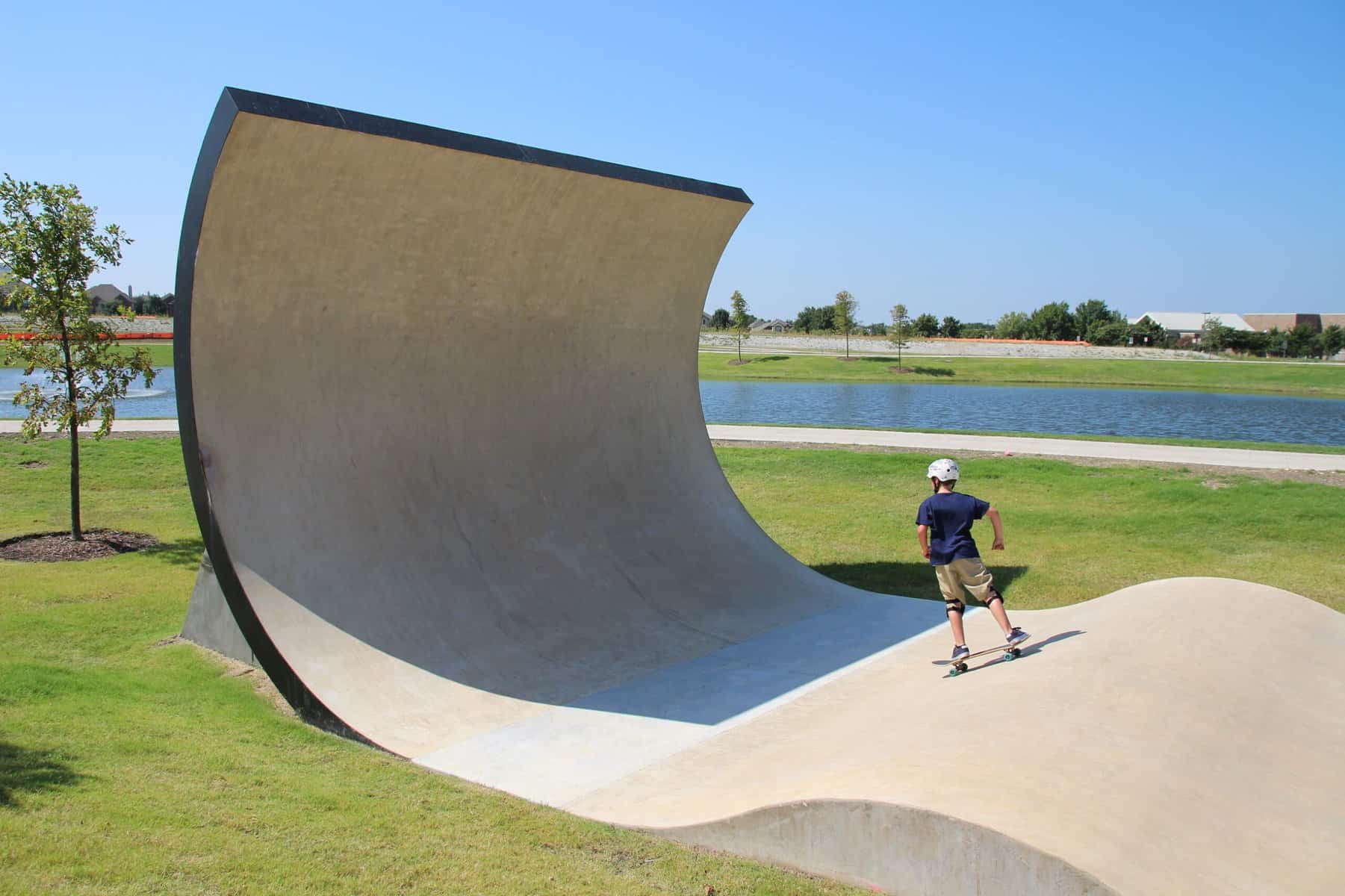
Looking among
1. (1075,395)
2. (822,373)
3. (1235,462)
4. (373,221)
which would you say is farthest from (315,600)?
(822,373)

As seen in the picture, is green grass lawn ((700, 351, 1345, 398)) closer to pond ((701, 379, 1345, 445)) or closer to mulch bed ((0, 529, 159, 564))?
pond ((701, 379, 1345, 445))

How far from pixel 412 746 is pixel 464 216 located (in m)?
3.57

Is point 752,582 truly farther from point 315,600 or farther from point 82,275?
point 82,275

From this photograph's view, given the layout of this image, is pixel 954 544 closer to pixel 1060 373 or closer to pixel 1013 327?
→ pixel 1060 373

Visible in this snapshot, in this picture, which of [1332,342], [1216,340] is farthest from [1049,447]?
[1332,342]

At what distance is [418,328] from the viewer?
23.4ft

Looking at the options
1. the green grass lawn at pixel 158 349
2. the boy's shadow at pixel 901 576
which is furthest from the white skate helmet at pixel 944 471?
the green grass lawn at pixel 158 349

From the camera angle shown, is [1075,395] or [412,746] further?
[1075,395]

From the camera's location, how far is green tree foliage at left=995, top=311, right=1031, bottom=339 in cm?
10144

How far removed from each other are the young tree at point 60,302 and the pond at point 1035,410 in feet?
53.7

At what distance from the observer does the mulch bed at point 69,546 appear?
9891 millimetres

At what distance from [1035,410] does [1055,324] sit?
6805 cm

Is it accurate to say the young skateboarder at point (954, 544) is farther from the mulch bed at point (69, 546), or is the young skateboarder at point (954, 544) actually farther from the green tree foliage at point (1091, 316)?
the green tree foliage at point (1091, 316)

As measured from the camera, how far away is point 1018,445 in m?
18.1
